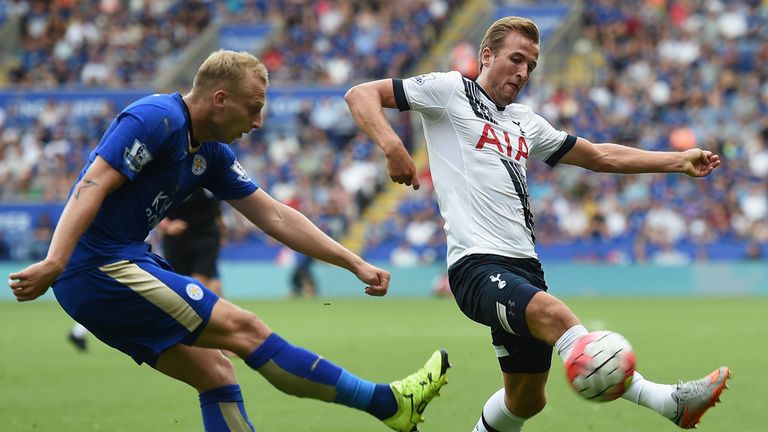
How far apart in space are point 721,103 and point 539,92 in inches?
178

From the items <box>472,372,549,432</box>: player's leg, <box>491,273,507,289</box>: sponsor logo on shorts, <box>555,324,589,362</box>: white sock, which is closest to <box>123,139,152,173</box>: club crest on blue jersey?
<box>491,273,507,289</box>: sponsor logo on shorts

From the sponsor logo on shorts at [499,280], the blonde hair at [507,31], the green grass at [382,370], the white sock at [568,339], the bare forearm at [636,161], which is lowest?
the green grass at [382,370]

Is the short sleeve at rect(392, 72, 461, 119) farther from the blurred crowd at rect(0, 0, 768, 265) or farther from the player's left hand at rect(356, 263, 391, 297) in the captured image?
the blurred crowd at rect(0, 0, 768, 265)

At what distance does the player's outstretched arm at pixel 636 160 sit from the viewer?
22.6 ft

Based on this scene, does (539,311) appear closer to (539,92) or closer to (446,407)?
(446,407)

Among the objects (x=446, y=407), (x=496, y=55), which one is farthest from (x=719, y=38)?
(x=496, y=55)

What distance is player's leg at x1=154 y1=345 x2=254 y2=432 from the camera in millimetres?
5719

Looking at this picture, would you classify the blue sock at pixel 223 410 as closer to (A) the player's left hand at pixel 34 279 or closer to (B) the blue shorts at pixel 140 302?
(B) the blue shorts at pixel 140 302

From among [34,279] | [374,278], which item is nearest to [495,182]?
[374,278]

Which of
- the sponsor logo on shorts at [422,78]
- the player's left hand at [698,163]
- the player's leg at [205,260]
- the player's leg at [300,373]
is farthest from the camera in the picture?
the player's leg at [205,260]

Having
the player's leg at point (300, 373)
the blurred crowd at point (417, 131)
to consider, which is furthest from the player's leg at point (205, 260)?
the blurred crowd at point (417, 131)

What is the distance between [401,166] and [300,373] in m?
1.14

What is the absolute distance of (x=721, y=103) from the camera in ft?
91.1

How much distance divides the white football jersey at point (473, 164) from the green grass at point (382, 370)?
2.14 m
